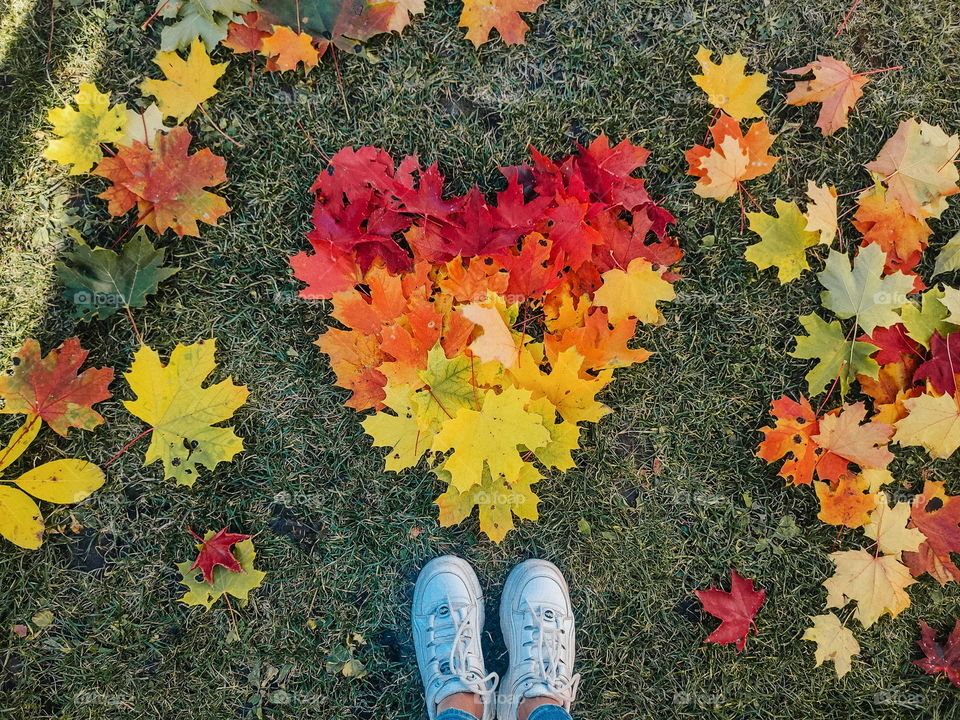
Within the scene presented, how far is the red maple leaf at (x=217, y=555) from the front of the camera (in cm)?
202

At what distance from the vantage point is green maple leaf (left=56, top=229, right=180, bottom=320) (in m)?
2.00

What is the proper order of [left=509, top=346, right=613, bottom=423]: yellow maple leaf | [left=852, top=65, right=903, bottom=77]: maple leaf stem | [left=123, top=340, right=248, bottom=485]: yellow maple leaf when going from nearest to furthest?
[left=509, top=346, right=613, bottom=423]: yellow maple leaf, [left=123, top=340, right=248, bottom=485]: yellow maple leaf, [left=852, top=65, right=903, bottom=77]: maple leaf stem

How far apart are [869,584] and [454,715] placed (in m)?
1.52

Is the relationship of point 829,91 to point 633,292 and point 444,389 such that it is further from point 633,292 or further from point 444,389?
point 444,389

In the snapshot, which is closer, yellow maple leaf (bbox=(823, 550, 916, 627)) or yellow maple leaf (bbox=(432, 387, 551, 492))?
yellow maple leaf (bbox=(432, 387, 551, 492))

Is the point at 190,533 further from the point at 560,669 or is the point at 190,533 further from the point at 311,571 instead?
the point at 560,669

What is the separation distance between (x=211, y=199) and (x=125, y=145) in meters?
0.33

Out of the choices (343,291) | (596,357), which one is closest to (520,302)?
(596,357)

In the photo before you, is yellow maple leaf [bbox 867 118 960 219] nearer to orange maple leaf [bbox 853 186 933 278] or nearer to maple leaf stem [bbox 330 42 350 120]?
orange maple leaf [bbox 853 186 933 278]

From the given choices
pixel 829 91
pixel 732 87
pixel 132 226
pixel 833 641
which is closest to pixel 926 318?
pixel 829 91

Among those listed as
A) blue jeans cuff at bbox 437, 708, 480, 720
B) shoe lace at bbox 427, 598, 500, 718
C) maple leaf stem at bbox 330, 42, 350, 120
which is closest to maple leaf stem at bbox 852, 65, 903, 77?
maple leaf stem at bbox 330, 42, 350, 120

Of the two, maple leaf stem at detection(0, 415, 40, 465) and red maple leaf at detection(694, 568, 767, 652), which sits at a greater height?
maple leaf stem at detection(0, 415, 40, 465)

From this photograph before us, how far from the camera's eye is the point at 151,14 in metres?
2.07

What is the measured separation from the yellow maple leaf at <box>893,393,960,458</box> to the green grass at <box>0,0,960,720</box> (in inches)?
6.0
